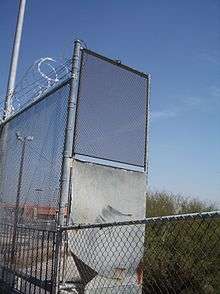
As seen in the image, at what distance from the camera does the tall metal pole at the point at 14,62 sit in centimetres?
758

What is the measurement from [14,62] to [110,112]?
3652 millimetres

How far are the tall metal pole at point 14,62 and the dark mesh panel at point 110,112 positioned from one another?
265 centimetres

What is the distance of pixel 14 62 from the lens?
830 centimetres

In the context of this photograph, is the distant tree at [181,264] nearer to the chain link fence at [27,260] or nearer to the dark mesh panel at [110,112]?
the dark mesh panel at [110,112]

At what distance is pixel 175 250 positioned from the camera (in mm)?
7766

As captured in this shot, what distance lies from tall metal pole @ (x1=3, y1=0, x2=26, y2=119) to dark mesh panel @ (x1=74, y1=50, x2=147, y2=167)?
265 cm

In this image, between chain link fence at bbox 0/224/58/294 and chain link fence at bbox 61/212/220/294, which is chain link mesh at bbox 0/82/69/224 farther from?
chain link fence at bbox 61/212/220/294

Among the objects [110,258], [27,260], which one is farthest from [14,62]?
[110,258]

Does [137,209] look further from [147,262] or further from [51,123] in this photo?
[147,262]

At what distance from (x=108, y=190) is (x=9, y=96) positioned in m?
3.42

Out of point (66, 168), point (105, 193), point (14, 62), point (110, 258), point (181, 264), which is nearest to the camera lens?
point (66, 168)

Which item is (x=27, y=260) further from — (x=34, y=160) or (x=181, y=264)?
(x=181, y=264)

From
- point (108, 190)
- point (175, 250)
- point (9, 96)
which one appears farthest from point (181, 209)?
point (108, 190)

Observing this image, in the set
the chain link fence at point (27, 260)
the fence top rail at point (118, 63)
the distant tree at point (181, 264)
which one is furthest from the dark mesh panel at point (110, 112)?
the distant tree at point (181, 264)
